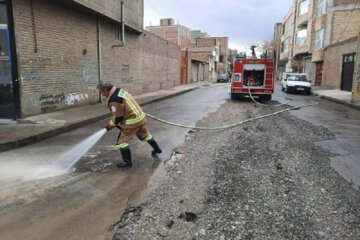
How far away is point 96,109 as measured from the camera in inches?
527

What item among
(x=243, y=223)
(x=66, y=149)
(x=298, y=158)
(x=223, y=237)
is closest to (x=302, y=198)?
(x=243, y=223)

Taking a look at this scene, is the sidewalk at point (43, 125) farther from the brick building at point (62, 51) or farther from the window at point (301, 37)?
the window at point (301, 37)

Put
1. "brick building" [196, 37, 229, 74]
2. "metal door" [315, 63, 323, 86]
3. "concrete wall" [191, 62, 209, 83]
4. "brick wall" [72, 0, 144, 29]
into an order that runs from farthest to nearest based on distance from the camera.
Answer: "brick building" [196, 37, 229, 74]
"concrete wall" [191, 62, 209, 83]
"metal door" [315, 63, 323, 86]
"brick wall" [72, 0, 144, 29]

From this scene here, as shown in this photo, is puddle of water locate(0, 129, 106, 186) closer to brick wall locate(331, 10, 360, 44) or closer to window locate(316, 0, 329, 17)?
brick wall locate(331, 10, 360, 44)

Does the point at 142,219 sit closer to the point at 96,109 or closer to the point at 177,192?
the point at 177,192

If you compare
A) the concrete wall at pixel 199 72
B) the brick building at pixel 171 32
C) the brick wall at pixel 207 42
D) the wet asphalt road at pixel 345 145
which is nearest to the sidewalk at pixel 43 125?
the wet asphalt road at pixel 345 145

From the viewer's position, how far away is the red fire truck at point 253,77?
18781 millimetres

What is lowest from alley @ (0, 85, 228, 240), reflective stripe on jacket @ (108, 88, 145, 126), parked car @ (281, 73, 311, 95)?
alley @ (0, 85, 228, 240)

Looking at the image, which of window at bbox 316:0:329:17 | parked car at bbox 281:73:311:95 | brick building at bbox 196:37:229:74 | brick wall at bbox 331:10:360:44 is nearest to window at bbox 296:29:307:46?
window at bbox 316:0:329:17

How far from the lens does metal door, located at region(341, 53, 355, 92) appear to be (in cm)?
2636

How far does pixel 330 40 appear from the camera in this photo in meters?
33.4

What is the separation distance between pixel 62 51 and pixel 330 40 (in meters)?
29.6

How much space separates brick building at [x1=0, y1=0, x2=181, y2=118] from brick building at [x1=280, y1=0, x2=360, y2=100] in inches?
632

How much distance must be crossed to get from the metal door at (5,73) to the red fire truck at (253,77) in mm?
12560
